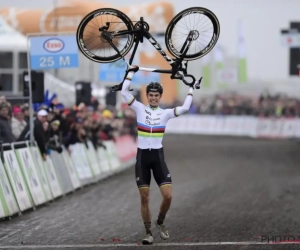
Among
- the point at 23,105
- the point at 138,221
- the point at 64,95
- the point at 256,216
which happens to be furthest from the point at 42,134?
the point at 64,95

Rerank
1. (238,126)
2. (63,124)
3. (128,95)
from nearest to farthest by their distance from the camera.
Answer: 1. (128,95)
2. (63,124)
3. (238,126)

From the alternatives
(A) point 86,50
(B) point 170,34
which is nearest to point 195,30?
(B) point 170,34

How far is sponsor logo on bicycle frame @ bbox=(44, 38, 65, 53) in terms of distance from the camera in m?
17.5

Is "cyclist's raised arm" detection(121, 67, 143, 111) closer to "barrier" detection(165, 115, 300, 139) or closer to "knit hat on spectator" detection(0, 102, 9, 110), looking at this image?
"knit hat on spectator" detection(0, 102, 9, 110)

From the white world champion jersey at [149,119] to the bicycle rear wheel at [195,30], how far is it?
2.51 feet

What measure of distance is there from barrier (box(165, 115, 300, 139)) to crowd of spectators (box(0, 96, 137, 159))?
19.6 m

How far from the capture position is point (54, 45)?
17.6 metres

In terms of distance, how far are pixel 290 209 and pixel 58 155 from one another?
587cm

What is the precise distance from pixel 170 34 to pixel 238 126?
37.5m

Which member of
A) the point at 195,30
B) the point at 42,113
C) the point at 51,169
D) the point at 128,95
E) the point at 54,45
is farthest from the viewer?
the point at 54,45

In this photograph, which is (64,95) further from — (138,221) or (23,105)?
(138,221)

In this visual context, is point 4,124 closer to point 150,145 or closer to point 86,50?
point 86,50

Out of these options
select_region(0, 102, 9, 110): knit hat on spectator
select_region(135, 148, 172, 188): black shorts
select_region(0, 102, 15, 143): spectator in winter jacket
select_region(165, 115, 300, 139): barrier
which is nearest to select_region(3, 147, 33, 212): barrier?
select_region(0, 102, 15, 143): spectator in winter jacket

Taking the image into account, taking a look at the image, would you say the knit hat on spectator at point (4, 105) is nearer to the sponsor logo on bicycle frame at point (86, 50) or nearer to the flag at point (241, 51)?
the sponsor logo on bicycle frame at point (86, 50)
